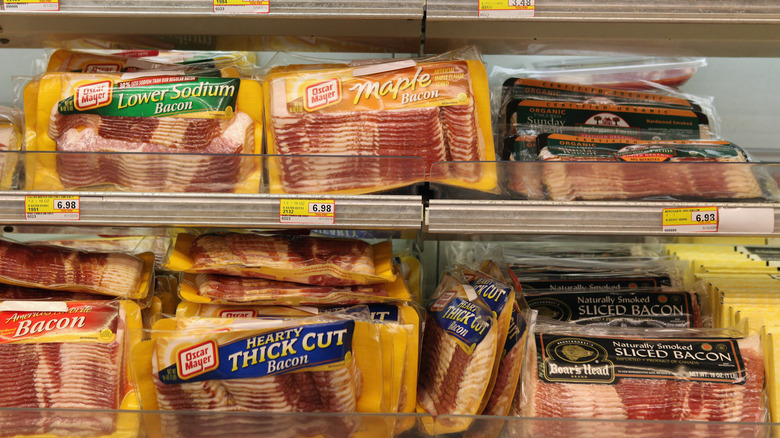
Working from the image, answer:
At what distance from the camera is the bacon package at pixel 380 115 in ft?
4.94

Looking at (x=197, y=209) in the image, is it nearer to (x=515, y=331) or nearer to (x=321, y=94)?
(x=321, y=94)

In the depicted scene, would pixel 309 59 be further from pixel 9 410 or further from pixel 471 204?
pixel 9 410

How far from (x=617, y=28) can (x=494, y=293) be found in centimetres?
74

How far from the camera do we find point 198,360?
1345mm

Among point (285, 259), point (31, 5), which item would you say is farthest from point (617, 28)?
point (31, 5)

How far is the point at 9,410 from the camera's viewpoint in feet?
4.36

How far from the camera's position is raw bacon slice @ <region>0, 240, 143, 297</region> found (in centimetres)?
150

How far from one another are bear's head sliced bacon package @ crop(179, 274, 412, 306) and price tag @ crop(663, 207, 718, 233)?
0.64m

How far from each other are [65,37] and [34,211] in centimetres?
60

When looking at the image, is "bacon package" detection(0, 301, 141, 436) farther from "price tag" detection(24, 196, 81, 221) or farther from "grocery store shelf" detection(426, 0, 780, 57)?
"grocery store shelf" detection(426, 0, 780, 57)

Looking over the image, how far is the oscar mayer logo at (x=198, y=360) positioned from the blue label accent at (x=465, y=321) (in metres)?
0.57

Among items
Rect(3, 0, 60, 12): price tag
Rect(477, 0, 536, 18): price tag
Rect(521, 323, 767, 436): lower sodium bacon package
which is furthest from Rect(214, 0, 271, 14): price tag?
Rect(521, 323, 767, 436): lower sodium bacon package

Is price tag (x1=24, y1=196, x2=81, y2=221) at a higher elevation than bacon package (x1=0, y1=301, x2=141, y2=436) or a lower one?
higher

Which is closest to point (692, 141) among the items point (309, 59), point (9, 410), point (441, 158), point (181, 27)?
point (441, 158)
